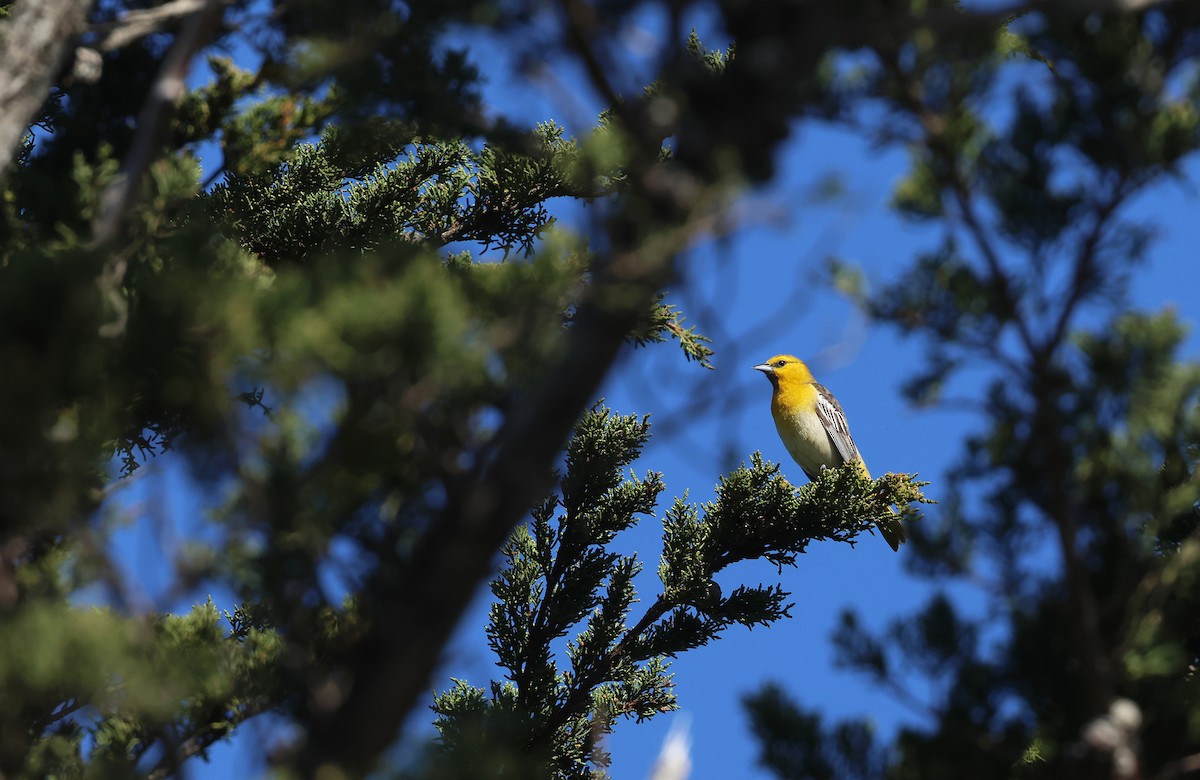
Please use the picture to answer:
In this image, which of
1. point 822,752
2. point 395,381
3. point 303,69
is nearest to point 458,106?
point 303,69

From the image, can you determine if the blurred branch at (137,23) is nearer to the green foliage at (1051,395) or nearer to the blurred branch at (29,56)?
the blurred branch at (29,56)

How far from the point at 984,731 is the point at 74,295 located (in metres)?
2.74

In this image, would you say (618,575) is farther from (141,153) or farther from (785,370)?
(785,370)

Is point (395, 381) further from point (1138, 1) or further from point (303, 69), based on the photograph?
point (1138, 1)

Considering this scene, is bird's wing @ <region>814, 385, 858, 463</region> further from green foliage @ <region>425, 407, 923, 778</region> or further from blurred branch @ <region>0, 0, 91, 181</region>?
blurred branch @ <region>0, 0, 91, 181</region>

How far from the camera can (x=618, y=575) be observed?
18.4 ft

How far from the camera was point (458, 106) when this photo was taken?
3492mm

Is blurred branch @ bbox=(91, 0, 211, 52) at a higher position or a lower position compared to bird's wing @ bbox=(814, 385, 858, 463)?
lower

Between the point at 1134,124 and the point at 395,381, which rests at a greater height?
the point at 1134,124

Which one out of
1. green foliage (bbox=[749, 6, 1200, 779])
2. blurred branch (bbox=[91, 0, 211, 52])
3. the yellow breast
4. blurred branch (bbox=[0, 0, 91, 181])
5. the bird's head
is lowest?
green foliage (bbox=[749, 6, 1200, 779])

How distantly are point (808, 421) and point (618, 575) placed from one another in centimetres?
470

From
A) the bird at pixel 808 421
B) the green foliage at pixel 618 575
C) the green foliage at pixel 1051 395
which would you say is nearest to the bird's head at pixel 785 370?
the bird at pixel 808 421

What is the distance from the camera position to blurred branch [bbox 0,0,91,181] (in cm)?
353

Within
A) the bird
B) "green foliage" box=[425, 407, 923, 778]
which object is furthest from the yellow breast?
"green foliage" box=[425, 407, 923, 778]
